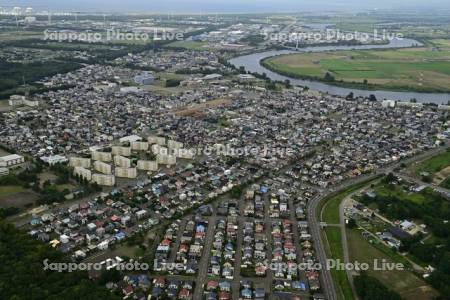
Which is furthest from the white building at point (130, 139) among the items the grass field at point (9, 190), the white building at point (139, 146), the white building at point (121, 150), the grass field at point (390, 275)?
the grass field at point (390, 275)

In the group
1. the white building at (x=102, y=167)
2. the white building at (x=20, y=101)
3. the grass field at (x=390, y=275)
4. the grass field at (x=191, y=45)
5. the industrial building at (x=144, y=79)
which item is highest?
the grass field at (x=191, y=45)

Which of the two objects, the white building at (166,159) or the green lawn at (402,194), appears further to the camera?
the white building at (166,159)

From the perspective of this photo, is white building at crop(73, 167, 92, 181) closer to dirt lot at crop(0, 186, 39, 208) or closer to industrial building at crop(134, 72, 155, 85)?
dirt lot at crop(0, 186, 39, 208)

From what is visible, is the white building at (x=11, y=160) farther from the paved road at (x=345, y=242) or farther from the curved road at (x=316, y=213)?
the paved road at (x=345, y=242)

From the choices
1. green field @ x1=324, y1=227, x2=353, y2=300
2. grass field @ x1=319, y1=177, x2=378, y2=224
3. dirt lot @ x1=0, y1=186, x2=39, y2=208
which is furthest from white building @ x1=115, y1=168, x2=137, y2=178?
green field @ x1=324, y1=227, x2=353, y2=300

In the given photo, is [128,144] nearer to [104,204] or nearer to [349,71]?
[104,204]

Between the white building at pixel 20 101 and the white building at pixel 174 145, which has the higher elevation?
the white building at pixel 20 101

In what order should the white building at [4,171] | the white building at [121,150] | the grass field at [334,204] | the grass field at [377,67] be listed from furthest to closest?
1. the grass field at [377,67]
2. the white building at [121,150]
3. the white building at [4,171]
4. the grass field at [334,204]

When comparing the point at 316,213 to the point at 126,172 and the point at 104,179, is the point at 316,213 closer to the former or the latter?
the point at 126,172
